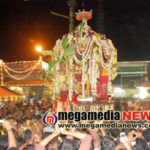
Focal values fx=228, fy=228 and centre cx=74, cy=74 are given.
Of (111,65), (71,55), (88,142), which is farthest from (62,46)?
(88,142)

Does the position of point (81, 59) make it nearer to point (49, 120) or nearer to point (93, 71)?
point (93, 71)

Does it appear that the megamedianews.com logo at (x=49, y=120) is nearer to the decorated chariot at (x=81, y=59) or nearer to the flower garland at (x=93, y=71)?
the decorated chariot at (x=81, y=59)

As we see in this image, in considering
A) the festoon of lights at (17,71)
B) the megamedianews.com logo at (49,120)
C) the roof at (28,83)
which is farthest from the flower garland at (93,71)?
the roof at (28,83)

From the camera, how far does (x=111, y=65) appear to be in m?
13.1

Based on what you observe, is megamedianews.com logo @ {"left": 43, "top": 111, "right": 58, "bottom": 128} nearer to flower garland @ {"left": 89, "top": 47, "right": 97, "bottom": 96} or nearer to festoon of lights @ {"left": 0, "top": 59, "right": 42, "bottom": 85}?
flower garland @ {"left": 89, "top": 47, "right": 97, "bottom": 96}

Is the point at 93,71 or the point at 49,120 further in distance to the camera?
the point at 93,71

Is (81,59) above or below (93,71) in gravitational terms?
above

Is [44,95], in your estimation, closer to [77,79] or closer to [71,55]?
[77,79]

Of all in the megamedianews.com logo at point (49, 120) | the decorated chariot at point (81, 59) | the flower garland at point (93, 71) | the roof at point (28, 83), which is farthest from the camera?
the roof at point (28, 83)

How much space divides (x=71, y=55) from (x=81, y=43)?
0.82 m

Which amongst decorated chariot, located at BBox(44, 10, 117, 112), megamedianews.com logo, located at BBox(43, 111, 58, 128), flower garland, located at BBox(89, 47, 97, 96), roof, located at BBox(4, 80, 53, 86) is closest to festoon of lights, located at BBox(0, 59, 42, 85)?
roof, located at BBox(4, 80, 53, 86)

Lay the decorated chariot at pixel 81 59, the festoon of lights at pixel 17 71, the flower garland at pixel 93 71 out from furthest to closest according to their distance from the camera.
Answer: the festoon of lights at pixel 17 71 → the flower garland at pixel 93 71 → the decorated chariot at pixel 81 59

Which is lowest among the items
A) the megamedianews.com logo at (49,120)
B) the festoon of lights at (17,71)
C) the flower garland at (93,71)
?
the megamedianews.com logo at (49,120)

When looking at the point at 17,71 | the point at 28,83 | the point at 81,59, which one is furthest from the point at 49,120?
the point at 17,71
